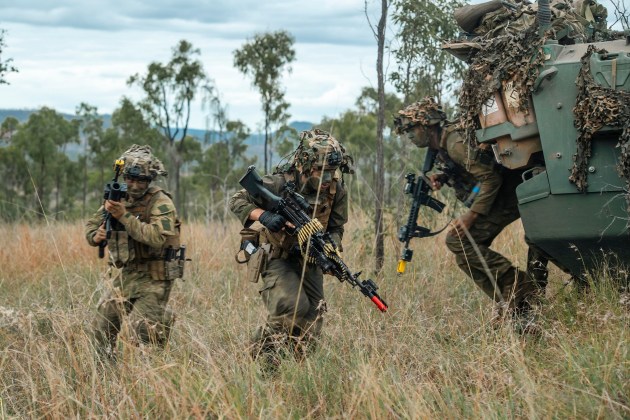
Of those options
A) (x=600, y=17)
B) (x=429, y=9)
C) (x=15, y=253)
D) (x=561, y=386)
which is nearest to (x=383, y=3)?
(x=429, y=9)

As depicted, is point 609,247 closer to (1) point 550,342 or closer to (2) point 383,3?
(1) point 550,342

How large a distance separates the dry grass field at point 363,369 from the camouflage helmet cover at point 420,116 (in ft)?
4.15

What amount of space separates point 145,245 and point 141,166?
0.51m

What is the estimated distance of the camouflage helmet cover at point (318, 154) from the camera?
5.41 metres

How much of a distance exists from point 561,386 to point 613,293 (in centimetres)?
131

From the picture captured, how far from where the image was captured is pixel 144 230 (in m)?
5.59

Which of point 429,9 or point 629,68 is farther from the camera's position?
point 429,9

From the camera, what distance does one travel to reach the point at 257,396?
4.20m

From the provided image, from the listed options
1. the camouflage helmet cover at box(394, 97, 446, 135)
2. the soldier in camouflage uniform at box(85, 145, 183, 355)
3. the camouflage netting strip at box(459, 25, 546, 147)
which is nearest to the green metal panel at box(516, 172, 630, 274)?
the camouflage netting strip at box(459, 25, 546, 147)

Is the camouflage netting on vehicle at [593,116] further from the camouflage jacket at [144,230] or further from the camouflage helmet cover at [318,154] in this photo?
the camouflage jacket at [144,230]

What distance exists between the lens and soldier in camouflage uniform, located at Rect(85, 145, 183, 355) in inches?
221

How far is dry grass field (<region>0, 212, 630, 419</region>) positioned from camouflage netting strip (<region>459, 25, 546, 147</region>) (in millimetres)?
1257

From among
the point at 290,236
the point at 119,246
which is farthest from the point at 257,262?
the point at 119,246

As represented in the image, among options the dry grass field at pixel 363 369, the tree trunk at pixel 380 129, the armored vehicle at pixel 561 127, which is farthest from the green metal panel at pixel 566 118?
the tree trunk at pixel 380 129
